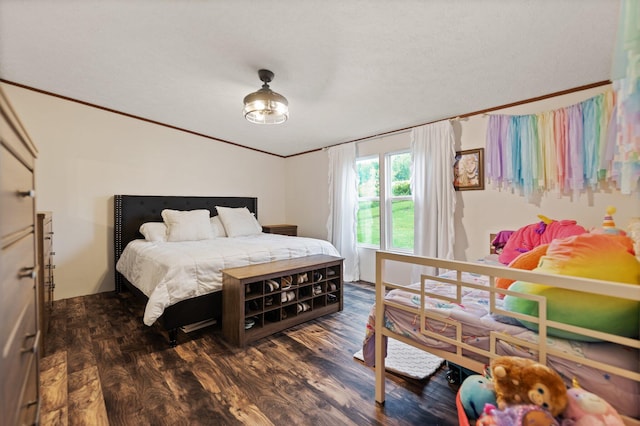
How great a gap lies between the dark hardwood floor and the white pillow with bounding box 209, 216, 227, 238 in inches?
61.9

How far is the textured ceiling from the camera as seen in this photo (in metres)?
1.68

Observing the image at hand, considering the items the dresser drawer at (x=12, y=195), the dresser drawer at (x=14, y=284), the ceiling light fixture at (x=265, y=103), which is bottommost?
the dresser drawer at (x=14, y=284)

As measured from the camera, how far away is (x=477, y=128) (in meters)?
2.92

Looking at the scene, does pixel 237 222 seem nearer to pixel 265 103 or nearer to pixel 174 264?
pixel 174 264

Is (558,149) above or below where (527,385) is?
above

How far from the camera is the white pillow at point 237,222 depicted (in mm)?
3951

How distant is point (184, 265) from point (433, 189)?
2664 mm

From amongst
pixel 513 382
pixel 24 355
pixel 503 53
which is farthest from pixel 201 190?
pixel 513 382

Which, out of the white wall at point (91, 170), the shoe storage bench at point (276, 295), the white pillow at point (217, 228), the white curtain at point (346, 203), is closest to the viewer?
the shoe storage bench at point (276, 295)

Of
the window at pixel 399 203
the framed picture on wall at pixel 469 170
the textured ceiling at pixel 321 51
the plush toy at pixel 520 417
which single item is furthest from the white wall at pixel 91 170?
the plush toy at pixel 520 417

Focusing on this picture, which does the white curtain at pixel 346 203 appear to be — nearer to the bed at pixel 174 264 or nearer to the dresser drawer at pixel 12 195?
the bed at pixel 174 264

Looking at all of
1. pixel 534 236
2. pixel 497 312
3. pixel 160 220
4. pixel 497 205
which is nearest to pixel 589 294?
pixel 497 312

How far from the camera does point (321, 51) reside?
2098 mm

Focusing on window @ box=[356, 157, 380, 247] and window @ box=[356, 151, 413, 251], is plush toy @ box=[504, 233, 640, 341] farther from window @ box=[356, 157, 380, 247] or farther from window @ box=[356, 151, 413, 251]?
window @ box=[356, 157, 380, 247]
